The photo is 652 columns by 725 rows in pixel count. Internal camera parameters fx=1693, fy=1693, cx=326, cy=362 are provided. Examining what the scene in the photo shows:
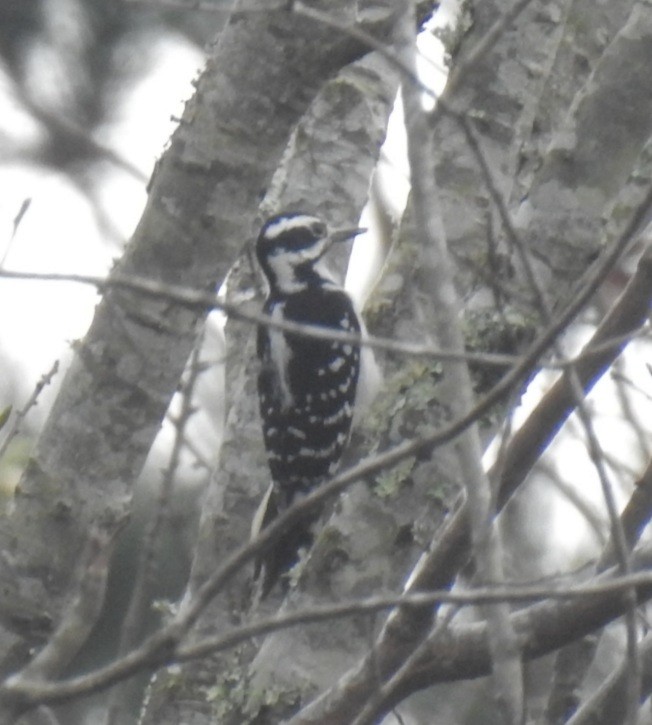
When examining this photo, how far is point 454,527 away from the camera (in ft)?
9.48

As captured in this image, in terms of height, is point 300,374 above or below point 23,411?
above

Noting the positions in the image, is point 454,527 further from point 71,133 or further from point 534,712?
point 71,133

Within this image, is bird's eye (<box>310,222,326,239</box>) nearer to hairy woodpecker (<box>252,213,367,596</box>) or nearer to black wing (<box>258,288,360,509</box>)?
hairy woodpecker (<box>252,213,367,596</box>)

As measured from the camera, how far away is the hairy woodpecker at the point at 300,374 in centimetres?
561

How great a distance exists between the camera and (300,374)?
20.7ft

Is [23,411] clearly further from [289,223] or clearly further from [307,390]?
[307,390]

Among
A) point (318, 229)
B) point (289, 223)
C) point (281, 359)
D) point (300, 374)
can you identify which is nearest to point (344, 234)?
point (318, 229)

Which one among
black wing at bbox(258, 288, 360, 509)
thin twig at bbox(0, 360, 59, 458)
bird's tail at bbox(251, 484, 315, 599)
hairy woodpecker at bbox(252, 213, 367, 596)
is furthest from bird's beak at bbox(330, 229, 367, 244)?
thin twig at bbox(0, 360, 59, 458)

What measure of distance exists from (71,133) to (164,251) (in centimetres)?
486

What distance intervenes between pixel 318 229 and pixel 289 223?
0.10 metres

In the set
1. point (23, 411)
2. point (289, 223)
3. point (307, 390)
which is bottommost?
point (23, 411)

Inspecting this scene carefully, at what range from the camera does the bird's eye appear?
225 inches

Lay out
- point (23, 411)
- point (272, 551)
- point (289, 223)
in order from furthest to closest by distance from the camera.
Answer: point (289, 223) → point (272, 551) → point (23, 411)

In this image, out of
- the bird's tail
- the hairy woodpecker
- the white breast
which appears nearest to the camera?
the bird's tail
